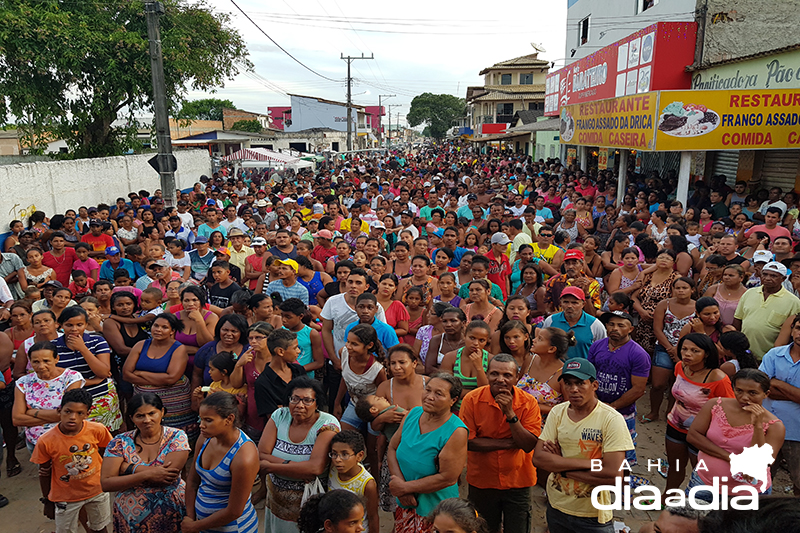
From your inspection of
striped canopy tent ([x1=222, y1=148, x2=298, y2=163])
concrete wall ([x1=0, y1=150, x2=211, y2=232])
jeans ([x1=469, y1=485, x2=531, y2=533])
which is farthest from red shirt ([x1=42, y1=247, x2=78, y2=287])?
striped canopy tent ([x1=222, y1=148, x2=298, y2=163])

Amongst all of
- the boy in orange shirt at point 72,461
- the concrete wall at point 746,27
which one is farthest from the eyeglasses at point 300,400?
the concrete wall at point 746,27

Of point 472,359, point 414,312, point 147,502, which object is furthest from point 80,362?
point 472,359

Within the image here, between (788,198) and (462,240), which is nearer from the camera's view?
(462,240)

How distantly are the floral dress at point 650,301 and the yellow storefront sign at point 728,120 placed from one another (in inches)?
202

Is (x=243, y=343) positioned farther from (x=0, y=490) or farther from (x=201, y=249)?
(x=201, y=249)

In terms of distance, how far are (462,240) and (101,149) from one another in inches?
655

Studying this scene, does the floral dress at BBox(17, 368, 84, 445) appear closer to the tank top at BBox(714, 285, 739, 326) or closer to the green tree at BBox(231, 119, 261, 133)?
the tank top at BBox(714, 285, 739, 326)

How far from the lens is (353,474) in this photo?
11.0 ft

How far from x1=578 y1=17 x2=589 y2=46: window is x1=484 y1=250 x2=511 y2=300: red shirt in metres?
21.0

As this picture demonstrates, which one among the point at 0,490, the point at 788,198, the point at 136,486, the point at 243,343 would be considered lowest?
the point at 0,490

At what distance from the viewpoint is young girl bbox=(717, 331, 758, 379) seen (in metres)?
4.46

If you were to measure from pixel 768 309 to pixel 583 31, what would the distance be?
23.3 metres

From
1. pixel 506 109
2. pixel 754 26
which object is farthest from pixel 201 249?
pixel 506 109

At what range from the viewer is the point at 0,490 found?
4934mm
